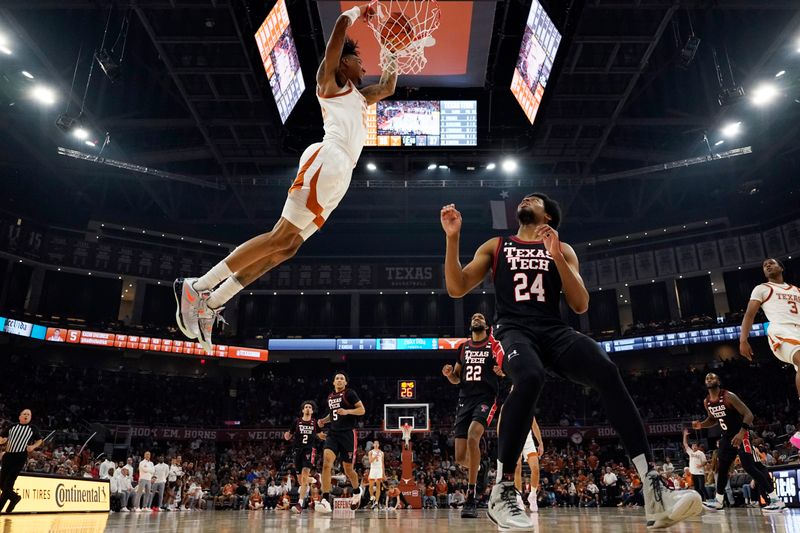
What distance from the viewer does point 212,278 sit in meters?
4.91

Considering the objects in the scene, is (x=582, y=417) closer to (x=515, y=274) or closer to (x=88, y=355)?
(x=88, y=355)

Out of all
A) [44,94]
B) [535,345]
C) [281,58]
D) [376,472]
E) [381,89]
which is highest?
[44,94]

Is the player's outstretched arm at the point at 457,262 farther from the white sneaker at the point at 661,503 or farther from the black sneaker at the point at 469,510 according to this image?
the black sneaker at the point at 469,510

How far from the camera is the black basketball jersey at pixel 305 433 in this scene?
38.5 ft

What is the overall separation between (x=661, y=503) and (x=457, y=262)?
5.67 ft

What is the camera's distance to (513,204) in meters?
21.7

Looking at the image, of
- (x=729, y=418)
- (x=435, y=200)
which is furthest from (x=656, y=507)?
(x=435, y=200)

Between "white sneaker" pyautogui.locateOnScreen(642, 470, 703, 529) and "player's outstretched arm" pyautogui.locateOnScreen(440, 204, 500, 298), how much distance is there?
1.43 m

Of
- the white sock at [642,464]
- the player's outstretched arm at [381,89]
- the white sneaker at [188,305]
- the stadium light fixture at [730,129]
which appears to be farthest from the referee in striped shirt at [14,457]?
the stadium light fixture at [730,129]

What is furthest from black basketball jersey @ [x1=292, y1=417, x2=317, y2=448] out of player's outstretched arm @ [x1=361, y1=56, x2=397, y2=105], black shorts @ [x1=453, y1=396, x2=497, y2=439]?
player's outstretched arm @ [x1=361, y1=56, x2=397, y2=105]

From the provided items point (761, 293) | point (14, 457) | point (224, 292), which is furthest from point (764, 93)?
point (14, 457)

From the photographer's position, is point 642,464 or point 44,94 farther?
point 44,94

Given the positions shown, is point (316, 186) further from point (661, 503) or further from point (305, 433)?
point (305, 433)

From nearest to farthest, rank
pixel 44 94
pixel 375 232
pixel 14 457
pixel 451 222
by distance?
pixel 451 222
pixel 14 457
pixel 44 94
pixel 375 232
